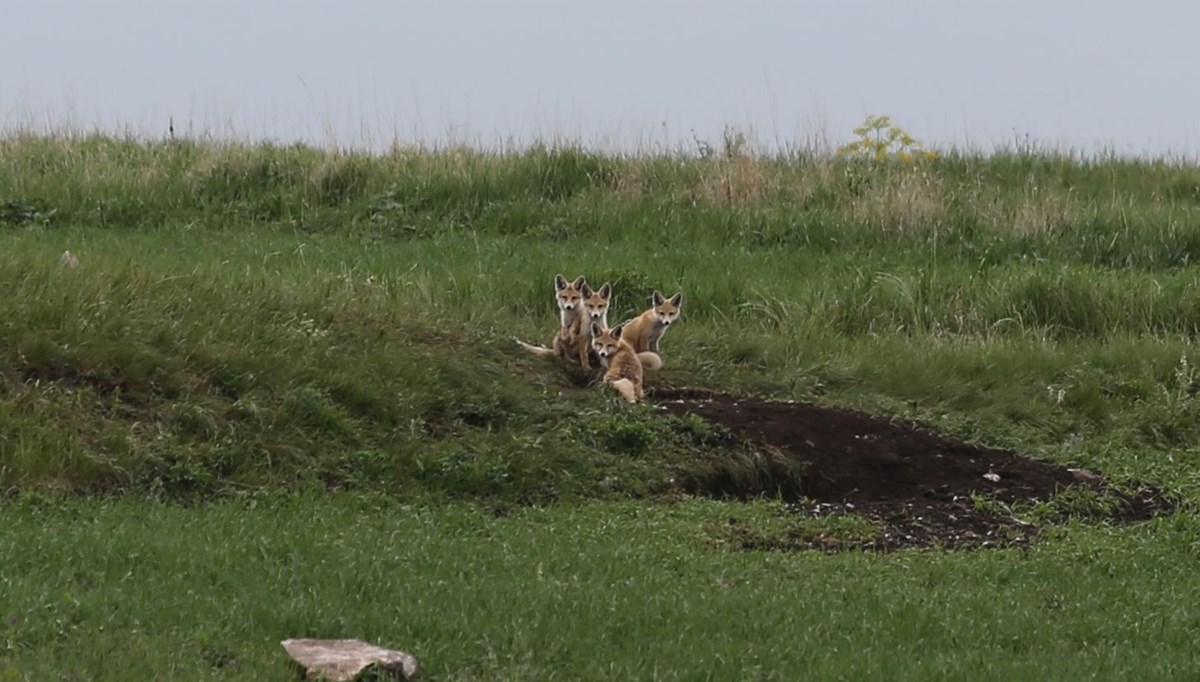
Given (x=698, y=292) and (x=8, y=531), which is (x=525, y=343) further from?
(x=8, y=531)

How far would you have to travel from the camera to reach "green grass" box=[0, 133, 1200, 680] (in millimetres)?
7676

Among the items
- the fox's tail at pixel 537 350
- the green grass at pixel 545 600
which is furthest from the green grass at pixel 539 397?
the fox's tail at pixel 537 350

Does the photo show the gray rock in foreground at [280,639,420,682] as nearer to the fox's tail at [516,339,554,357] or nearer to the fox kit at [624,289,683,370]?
the fox's tail at [516,339,554,357]

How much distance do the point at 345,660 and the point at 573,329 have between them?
7578 millimetres

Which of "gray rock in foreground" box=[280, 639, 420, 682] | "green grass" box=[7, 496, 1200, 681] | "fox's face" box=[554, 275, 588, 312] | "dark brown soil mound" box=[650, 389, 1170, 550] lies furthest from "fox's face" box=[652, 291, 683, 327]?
"gray rock in foreground" box=[280, 639, 420, 682]

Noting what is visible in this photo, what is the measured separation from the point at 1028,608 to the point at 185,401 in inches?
225

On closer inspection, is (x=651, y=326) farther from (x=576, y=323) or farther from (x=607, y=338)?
(x=607, y=338)

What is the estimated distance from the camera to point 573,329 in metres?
14.2

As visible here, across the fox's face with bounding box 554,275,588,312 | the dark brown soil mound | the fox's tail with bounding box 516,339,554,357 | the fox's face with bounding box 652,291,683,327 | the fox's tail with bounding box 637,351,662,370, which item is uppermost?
the fox's face with bounding box 554,275,588,312

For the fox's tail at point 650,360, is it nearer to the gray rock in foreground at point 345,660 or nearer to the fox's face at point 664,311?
the fox's face at point 664,311

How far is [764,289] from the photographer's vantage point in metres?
17.2

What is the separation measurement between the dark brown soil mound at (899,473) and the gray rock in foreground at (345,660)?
441cm

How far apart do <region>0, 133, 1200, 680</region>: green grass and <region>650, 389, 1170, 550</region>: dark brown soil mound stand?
34cm

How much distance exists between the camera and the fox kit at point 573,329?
14062mm
